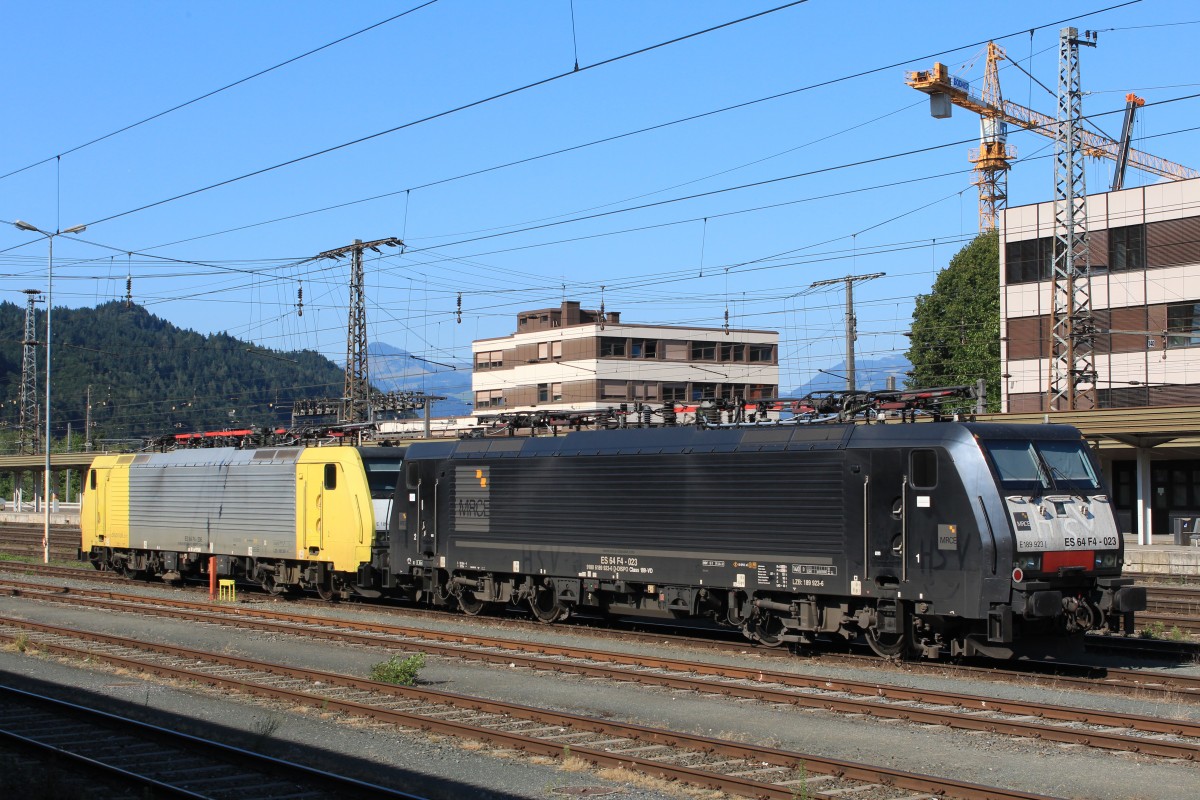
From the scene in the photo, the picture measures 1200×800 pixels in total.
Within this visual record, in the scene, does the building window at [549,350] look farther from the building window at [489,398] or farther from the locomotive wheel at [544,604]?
the locomotive wheel at [544,604]

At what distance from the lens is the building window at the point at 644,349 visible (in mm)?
78938

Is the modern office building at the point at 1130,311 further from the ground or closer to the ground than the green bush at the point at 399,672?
further from the ground

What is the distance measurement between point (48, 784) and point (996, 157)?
91.7 m

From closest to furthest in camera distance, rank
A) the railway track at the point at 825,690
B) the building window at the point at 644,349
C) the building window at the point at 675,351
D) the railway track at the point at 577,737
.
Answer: the railway track at the point at 577,737 → the railway track at the point at 825,690 → the building window at the point at 644,349 → the building window at the point at 675,351

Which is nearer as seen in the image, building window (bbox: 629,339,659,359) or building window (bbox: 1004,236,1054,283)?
building window (bbox: 1004,236,1054,283)

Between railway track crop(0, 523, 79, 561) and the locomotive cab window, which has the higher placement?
the locomotive cab window

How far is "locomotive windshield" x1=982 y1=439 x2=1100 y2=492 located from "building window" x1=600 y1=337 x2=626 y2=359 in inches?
2416

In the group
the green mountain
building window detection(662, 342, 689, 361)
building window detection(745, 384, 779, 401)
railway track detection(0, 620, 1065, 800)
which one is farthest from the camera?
the green mountain

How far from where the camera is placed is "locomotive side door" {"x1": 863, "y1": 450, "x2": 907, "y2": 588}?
52.2ft

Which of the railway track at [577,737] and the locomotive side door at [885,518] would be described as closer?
the railway track at [577,737]

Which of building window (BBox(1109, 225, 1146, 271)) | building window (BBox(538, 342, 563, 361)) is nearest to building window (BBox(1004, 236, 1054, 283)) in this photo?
building window (BBox(1109, 225, 1146, 271))

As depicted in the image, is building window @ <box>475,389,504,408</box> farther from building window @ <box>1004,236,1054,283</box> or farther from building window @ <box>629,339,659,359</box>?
building window @ <box>1004,236,1054,283</box>

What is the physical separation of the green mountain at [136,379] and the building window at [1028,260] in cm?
8392

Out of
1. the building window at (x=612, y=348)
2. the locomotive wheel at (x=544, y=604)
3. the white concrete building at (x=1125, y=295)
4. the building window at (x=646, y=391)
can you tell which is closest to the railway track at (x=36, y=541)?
the locomotive wheel at (x=544, y=604)
